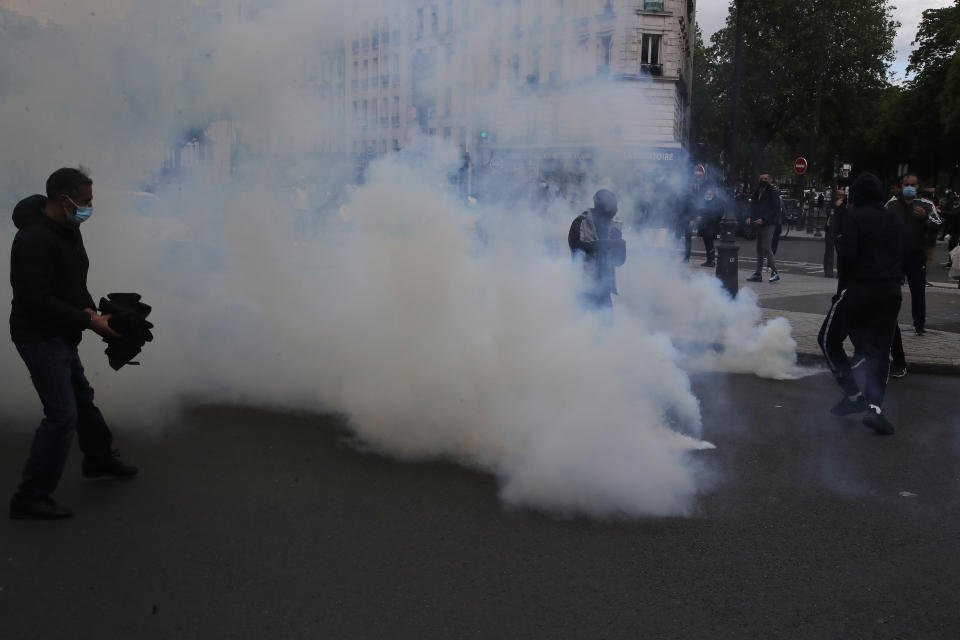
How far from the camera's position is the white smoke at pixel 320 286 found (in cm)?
459

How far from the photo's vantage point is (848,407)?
19.9 feet

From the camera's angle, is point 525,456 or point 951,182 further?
point 951,182

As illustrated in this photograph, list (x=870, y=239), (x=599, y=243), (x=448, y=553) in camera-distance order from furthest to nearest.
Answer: (x=599, y=243) → (x=870, y=239) → (x=448, y=553)

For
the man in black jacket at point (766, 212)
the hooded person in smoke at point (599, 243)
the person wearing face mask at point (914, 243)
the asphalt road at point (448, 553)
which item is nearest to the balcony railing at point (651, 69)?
the hooded person in smoke at point (599, 243)

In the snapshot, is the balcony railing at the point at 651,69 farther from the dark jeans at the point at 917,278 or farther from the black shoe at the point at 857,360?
the dark jeans at the point at 917,278

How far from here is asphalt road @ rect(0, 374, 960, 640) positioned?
122 inches

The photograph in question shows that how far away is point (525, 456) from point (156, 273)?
3.68 m

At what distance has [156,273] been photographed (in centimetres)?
651

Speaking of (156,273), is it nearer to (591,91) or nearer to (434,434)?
(434,434)

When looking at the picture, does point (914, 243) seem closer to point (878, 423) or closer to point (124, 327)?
point (878, 423)

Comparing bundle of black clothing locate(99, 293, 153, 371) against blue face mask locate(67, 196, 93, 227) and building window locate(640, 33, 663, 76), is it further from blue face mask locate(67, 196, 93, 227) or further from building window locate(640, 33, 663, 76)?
building window locate(640, 33, 663, 76)

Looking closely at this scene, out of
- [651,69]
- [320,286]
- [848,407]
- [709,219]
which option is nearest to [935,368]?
[848,407]

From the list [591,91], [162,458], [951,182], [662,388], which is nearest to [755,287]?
[591,91]

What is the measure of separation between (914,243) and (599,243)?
13.3 feet
